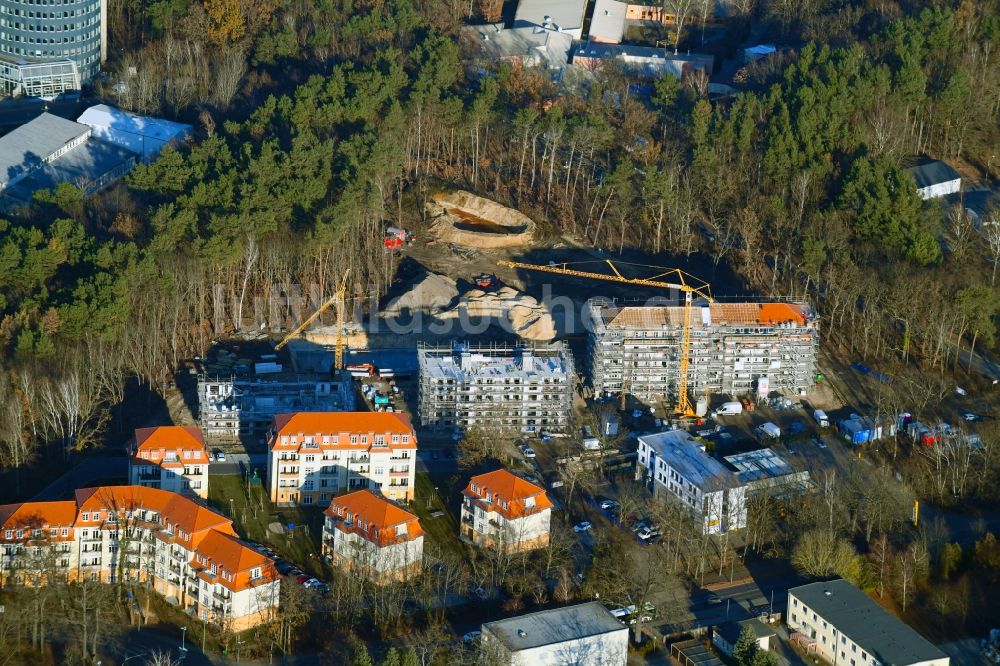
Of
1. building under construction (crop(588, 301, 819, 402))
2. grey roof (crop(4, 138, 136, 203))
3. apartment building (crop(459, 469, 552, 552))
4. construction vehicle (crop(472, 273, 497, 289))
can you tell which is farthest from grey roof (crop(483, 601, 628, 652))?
grey roof (crop(4, 138, 136, 203))

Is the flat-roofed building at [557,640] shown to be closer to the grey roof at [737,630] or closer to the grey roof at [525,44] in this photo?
the grey roof at [737,630]

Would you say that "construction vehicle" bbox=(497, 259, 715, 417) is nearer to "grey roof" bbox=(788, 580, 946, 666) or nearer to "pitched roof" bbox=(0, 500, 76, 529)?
"grey roof" bbox=(788, 580, 946, 666)

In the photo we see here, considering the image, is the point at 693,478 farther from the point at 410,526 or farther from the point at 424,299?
the point at 424,299

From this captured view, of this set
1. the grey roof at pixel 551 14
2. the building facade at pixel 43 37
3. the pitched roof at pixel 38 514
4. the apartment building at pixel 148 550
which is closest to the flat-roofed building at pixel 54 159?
the building facade at pixel 43 37

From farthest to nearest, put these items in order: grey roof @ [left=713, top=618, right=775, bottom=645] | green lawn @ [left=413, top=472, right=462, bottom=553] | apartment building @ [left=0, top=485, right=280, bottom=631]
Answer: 1. green lawn @ [left=413, top=472, right=462, bottom=553]
2. grey roof @ [left=713, top=618, right=775, bottom=645]
3. apartment building @ [left=0, top=485, right=280, bottom=631]

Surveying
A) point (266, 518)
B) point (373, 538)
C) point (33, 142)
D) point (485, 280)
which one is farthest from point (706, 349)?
point (33, 142)
